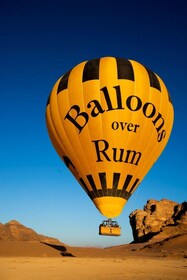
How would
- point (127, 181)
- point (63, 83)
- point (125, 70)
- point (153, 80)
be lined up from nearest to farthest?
point (127, 181) < point (125, 70) < point (153, 80) < point (63, 83)

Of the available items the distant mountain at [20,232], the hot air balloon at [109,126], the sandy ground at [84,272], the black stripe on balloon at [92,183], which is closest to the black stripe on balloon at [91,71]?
the hot air balloon at [109,126]

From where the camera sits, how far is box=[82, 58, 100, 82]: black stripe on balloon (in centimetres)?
2589

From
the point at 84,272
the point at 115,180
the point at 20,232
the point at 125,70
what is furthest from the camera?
the point at 20,232

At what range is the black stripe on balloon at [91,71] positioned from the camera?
84.9 ft

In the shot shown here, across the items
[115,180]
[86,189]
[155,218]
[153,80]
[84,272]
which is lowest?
[84,272]

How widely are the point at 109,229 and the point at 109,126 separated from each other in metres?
7.67

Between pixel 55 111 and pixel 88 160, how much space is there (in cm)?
524

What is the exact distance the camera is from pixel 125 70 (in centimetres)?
2616

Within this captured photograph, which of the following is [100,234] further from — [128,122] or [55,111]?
[55,111]

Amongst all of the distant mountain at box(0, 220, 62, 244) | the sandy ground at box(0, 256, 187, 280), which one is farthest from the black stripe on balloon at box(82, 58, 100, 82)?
the distant mountain at box(0, 220, 62, 244)

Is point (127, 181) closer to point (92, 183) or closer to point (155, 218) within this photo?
point (92, 183)

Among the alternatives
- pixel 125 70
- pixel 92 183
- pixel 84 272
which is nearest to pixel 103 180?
pixel 92 183

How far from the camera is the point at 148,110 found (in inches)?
1009

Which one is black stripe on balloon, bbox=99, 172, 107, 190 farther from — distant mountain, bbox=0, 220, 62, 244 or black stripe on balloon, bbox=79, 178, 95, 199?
distant mountain, bbox=0, 220, 62, 244
